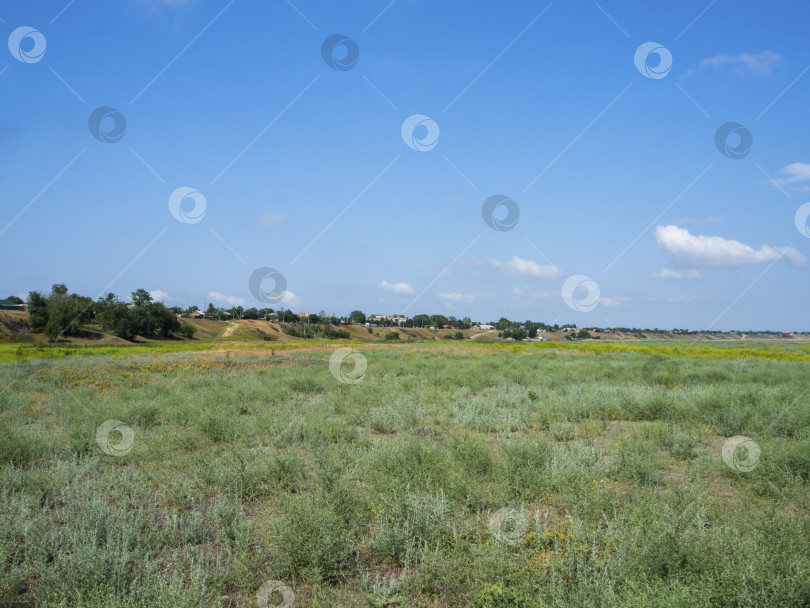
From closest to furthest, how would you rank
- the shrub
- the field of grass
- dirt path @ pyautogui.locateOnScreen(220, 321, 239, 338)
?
the field of grass
the shrub
dirt path @ pyautogui.locateOnScreen(220, 321, 239, 338)

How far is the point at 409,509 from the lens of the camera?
502 centimetres

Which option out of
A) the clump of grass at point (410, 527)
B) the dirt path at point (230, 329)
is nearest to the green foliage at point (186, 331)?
the dirt path at point (230, 329)

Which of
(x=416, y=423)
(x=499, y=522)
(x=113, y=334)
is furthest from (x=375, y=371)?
(x=113, y=334)

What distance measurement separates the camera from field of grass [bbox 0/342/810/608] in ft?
12.4

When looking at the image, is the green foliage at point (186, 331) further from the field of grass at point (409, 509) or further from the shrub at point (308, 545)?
the shrub at point (308, 545)

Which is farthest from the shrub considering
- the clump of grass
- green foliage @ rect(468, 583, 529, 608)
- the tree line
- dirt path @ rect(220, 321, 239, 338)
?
dirt path @ rect(220, 321, 239, 338)

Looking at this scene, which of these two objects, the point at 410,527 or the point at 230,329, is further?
the point at 230,329

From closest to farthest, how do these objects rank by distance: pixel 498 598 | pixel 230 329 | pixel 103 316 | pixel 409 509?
pixel 498 598
pixel 409 509
pixel 103 316
pixel 230 329

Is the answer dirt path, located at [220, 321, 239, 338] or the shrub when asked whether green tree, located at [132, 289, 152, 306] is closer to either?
dirt path, located at [220, 321, 239, 338]

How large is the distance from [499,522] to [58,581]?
4205 mm

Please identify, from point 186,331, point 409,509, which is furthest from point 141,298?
point 409,509

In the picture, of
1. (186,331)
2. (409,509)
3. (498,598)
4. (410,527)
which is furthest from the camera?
(186,331)

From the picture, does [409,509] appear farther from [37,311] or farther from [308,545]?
[37,311]

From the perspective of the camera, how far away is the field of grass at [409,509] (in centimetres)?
379
